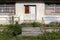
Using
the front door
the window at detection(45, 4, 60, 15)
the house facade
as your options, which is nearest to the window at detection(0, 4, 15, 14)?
the house facade

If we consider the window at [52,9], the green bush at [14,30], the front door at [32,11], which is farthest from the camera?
the window at [52,9]

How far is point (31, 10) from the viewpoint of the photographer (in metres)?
25.2

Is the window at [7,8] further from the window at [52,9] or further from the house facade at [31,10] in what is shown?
the window at [52,9]

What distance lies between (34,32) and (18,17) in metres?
8.84

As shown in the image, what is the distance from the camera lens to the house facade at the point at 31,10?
24859 millimetres

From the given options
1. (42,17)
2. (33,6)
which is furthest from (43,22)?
(33,6)

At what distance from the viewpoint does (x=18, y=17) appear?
2450 cm

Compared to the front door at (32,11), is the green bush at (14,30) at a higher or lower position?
lower

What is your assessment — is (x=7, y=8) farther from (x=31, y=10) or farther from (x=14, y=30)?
(x=14, y=30)

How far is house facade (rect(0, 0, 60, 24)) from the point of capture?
2486cm

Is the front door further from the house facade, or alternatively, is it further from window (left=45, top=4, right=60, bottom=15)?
window (left=45, top=4, right=60, bottom=15)

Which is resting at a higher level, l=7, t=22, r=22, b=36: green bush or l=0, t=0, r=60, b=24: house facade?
l=0, t=0, r=60, b=24: house facade

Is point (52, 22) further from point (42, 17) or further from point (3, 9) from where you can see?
point (3, 9)

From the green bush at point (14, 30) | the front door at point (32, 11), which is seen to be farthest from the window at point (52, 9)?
the green bush at point (14, 30)
